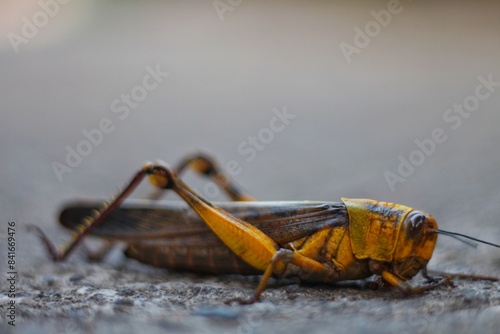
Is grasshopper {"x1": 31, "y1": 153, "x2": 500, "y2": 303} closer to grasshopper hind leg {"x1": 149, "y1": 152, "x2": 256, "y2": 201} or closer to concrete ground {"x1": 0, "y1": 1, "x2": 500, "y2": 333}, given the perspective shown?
concrete ground {"x1": 0, "y1": 1, "x2": 500, "y2": 333}

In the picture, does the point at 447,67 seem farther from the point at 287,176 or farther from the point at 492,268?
the point at 492,268

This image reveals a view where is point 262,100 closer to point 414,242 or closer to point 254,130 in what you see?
point 254,130

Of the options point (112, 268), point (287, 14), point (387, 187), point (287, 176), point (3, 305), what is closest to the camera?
point (3, 305)

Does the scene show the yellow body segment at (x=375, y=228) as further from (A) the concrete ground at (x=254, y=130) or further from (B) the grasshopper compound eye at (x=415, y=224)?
(A) the concrete ground at (x=254, y=130)

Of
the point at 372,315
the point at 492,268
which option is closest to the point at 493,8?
the point at 492,268

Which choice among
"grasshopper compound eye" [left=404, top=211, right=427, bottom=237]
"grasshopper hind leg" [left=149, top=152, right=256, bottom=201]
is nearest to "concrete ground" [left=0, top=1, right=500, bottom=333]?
"grasshopper compound eye" [left=404, top=211, right=427, bottom=237]

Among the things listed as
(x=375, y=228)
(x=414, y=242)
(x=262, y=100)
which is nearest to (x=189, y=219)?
(x=375, y=228)

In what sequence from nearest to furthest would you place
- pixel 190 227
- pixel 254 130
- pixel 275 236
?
pixel 275 236 < pixel 190 227 < pixel 254 130
